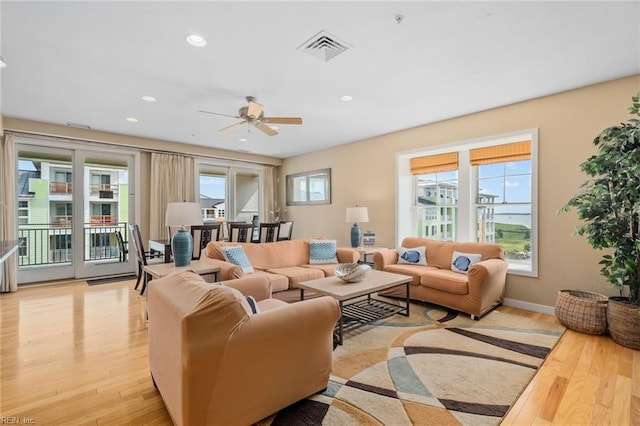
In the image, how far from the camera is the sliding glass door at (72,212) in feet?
16.2

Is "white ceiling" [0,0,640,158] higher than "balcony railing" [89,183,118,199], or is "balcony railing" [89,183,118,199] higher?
"white ceiling" [0,0,640,158]

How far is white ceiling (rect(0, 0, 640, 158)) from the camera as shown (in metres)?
2.13

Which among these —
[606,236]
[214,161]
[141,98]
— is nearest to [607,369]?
[606,236]

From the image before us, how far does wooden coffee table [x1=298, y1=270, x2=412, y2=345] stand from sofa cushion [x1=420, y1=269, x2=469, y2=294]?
403 millimetres

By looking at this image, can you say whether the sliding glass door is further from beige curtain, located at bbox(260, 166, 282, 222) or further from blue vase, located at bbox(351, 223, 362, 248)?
blue vase, located at bbox(351, 223, 362, 248)

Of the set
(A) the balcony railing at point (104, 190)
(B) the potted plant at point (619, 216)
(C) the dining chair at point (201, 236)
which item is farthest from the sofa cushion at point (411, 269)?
(A) the balcony railing at point (104, 190)

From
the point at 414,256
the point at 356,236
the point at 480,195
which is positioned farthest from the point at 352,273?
the point at 480,195

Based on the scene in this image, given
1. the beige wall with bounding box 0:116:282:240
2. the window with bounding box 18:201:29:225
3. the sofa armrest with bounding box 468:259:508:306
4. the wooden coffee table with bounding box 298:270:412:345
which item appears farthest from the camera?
the window with bounding box 18:201:29:225

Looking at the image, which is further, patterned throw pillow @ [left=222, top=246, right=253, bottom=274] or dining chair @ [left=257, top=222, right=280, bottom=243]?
dining chair @ [left=257, top=222, right=280, bottom=243]

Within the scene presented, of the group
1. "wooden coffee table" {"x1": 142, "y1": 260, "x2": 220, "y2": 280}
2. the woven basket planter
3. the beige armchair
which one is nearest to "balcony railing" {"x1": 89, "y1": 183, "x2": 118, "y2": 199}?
"wooden coffee table" {"x1": 142, "y1": 260, "x2": 220, "y2": 280}

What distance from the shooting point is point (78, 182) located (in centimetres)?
524

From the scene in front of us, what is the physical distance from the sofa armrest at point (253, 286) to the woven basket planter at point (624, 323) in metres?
3.20

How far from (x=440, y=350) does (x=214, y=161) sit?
19.1 feet

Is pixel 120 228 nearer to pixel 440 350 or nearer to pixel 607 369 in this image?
pixel 440 350
